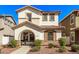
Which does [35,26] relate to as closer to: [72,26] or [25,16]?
[25,16]

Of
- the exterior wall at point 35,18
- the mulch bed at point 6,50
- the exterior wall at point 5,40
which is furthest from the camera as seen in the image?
the exterior wall at point 35,18

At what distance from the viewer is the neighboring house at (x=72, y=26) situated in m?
24.1

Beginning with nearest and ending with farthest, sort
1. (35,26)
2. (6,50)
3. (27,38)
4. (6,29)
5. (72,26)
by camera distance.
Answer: (6,50)
(27,38)
(35,26)
(72,26)
(6,29)

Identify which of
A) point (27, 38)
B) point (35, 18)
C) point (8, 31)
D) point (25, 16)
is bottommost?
point (27, 38)

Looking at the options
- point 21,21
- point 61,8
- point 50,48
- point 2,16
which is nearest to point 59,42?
point 50,48

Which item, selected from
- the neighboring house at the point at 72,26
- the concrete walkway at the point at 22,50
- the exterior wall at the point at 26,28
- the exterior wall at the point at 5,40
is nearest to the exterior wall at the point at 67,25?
the neighboring house at the point at 72,26

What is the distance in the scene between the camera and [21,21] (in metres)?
25.2

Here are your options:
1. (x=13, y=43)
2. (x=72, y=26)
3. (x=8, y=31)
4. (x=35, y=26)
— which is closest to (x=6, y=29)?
(x=8, y=31)

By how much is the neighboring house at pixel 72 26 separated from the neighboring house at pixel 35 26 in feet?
2.69

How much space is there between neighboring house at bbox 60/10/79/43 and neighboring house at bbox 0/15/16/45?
18.3 ft

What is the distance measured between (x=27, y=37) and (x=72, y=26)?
5115 millimetres

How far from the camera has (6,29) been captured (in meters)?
25.7

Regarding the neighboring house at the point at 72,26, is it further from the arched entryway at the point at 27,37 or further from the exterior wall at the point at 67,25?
the arched entryway at the point at 27,37
